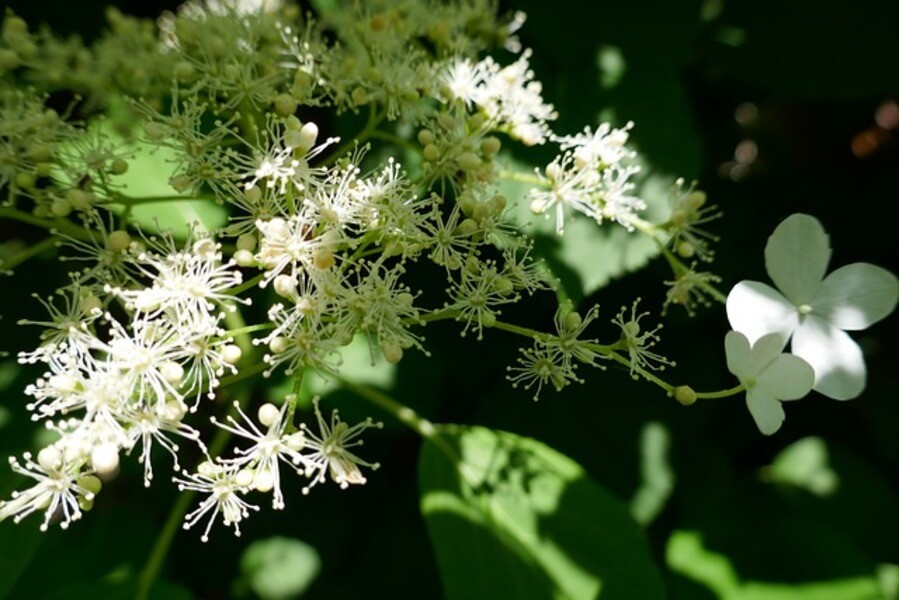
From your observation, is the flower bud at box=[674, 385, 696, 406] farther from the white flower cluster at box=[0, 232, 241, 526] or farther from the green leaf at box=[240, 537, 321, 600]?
the green leaf at box=[240, 537, 321, 600]

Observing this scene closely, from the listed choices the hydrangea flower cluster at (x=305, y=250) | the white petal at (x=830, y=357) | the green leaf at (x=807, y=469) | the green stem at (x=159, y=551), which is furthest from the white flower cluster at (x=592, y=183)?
the green leaf at (x=807, y=469)

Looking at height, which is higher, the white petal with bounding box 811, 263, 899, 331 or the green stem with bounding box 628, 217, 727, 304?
the white petal with bounding box 811, 263, 899, 331

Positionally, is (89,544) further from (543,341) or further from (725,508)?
(725,508)

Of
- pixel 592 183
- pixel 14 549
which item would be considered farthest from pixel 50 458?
pixel 592 183

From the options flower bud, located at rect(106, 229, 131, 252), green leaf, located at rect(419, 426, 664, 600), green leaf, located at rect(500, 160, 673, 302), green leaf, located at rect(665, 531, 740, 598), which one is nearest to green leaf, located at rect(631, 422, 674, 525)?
green leaf, located at rect(665, 531, 740, 598)

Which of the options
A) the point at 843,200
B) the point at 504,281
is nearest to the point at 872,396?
the point at 843,200

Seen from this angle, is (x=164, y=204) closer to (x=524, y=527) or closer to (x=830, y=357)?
(x=524, y=527)
